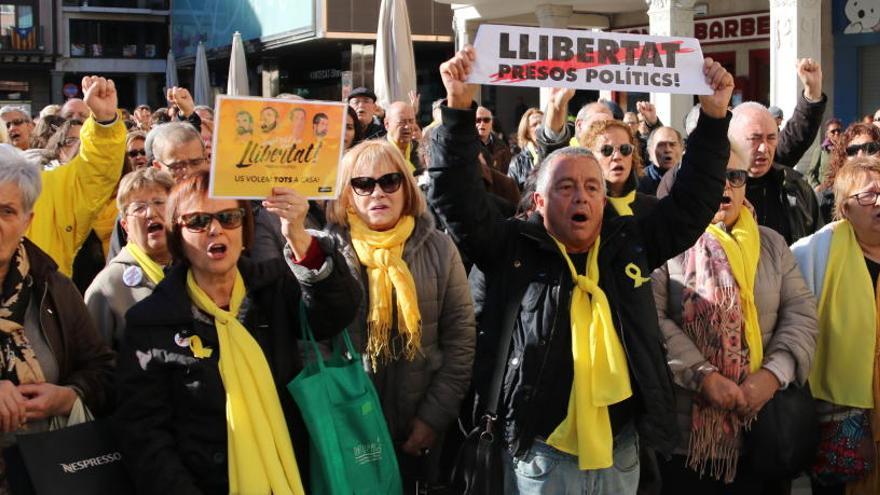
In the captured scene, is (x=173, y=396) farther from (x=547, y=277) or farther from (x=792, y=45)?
(x=792, y=45)

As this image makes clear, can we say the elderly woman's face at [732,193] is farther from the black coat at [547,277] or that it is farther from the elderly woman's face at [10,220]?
the elderly woman's face at [10,220]

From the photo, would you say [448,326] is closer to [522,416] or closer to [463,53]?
[522,416]

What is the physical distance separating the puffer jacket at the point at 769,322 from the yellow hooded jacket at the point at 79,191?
2.50m

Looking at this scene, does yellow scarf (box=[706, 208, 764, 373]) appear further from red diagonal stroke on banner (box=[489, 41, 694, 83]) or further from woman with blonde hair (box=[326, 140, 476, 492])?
woman with blonde hair (box=[326, 140, 476, 492])

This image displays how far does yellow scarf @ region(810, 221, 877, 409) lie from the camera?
13.9 feet

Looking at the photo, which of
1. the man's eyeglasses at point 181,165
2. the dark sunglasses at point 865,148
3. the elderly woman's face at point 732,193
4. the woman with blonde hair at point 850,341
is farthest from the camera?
the dark sunglasses at point 865,148

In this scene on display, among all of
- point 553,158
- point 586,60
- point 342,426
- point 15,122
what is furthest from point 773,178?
point 15,122

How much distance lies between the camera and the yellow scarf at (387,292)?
390 cm

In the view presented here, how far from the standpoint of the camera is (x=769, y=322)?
161 inches

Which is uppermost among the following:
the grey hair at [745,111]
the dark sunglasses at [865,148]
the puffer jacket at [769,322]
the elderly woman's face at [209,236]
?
the grey hair at [745,111]

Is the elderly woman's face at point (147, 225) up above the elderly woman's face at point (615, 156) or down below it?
below

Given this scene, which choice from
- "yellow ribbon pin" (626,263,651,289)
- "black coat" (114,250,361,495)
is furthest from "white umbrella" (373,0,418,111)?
"black coat" (114,250,361,495)

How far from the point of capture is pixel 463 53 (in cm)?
330

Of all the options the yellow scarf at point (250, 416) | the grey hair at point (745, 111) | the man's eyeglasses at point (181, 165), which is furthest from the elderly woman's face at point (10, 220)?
the grey hair at point (745, 111)
